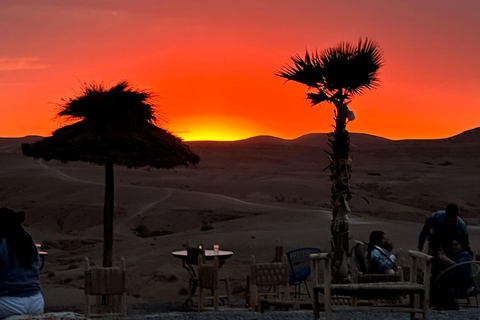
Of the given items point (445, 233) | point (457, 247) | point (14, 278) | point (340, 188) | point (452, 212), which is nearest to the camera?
point (14, 278)

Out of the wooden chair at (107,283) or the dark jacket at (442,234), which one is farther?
the dark jacket at (442,234)

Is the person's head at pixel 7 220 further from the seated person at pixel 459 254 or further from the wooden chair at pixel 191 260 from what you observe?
the wooden chair at pixel 191 260

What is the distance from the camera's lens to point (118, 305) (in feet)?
36.8

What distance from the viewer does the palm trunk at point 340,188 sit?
1192 cm

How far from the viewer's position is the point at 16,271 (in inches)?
207

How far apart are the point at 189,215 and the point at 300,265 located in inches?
957

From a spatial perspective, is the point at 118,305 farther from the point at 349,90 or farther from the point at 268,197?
the point at 268,197

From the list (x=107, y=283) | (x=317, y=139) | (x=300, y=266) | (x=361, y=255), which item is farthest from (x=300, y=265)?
(x=317, y=139)

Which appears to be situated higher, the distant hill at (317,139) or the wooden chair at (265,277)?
the distant hill at (317,139)

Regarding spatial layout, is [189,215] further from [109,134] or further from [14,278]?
[14,278]

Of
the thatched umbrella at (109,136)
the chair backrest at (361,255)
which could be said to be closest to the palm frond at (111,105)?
the thatched umbrella at (109,136)

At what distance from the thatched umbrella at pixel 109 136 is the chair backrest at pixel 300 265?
2738 mm

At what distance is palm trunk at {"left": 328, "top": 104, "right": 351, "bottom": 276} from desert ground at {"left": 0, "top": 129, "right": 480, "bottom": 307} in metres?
3.32

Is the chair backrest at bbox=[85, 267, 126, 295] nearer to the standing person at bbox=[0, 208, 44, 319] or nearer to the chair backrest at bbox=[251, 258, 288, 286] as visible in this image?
the chair backrest at bbox=[251, 258, 288, 286]
